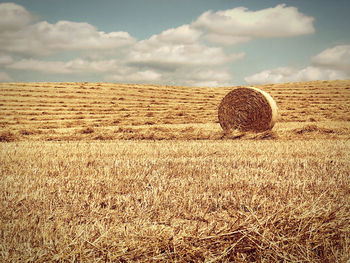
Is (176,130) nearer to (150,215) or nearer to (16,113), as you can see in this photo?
(150,215)

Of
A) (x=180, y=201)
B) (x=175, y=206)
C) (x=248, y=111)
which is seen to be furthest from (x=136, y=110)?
(x=175, y=206)

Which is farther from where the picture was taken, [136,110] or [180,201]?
[136,110]

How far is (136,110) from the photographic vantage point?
57.6 ft

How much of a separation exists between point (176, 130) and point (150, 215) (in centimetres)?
770

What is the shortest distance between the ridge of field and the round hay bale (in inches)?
21.2

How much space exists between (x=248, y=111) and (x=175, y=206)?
8147mm

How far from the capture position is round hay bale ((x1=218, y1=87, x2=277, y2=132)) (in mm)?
10156

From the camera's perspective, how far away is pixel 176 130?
10320mm

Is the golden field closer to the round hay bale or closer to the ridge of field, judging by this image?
the ridge of field

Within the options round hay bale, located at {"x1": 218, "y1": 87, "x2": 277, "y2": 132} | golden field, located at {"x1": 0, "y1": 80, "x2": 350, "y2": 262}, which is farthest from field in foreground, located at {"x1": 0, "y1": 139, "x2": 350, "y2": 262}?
round hay bale, located at {"x1": 218, "y1": 87, "x2": 277, "y2": 132}

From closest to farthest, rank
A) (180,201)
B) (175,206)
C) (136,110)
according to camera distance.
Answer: (175,206) → (180,201) → (136,110)

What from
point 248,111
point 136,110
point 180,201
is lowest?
point 180,201

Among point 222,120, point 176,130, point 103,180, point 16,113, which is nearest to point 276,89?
point 222,120

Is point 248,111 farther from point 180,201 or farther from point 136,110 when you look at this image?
point 136,110
